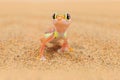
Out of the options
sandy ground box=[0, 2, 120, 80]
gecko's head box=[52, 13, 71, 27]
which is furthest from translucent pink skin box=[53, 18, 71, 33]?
sandy ground box=[0, 2, 120, 80]

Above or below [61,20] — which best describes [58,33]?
below

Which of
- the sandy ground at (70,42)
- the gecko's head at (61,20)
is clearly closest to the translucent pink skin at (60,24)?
the gecko's head at (61,20)

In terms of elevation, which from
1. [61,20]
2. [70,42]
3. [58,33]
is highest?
[61,20]

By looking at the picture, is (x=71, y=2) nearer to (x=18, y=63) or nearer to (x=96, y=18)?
(x=96, y=18)

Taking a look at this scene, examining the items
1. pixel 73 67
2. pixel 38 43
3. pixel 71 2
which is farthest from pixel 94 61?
pixel 71 2

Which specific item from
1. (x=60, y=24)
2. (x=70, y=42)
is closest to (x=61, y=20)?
(x=60, y=24)

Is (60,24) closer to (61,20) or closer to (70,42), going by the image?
(61,20)

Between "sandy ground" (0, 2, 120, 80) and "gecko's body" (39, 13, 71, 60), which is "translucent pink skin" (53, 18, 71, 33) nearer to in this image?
"gecko's body" (39, 13, 71, 60)

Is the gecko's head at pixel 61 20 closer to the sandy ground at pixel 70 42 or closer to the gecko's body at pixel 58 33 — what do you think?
the gecko's body at pixel 58 33
